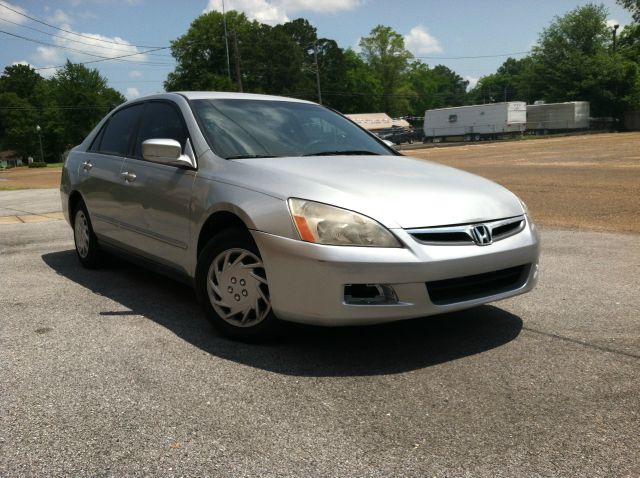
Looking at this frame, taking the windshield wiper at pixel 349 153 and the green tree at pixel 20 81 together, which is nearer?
the windshield wiper at pixel 349 153

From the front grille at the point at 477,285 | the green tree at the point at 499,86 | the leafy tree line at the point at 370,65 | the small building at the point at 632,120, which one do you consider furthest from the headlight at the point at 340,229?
the green tree at the point at 499,86

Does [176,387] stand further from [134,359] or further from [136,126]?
[136,126]

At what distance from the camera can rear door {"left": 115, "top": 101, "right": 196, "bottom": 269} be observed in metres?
4.16

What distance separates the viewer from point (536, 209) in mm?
10477

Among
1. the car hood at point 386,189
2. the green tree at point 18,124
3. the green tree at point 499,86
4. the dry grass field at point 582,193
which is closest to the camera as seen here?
the car hood at point 386,189

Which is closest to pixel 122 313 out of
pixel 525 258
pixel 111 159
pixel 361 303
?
pixel 111 159

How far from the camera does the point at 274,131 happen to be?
14.4ft

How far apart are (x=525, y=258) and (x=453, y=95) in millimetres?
162287

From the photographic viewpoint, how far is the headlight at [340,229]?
3195mm

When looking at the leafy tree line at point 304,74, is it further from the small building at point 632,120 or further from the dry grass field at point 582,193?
the dry grass field at point 582,193

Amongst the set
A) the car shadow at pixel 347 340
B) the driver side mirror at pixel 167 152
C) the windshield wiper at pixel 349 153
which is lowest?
the car shadow at pixel 347 340

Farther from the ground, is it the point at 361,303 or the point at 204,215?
the point at 204,215

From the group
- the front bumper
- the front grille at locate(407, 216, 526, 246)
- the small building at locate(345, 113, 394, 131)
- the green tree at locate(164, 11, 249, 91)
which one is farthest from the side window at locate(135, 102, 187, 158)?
the green tree at locate(164, 11, 249, 91)

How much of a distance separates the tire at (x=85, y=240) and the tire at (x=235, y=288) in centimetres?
233
